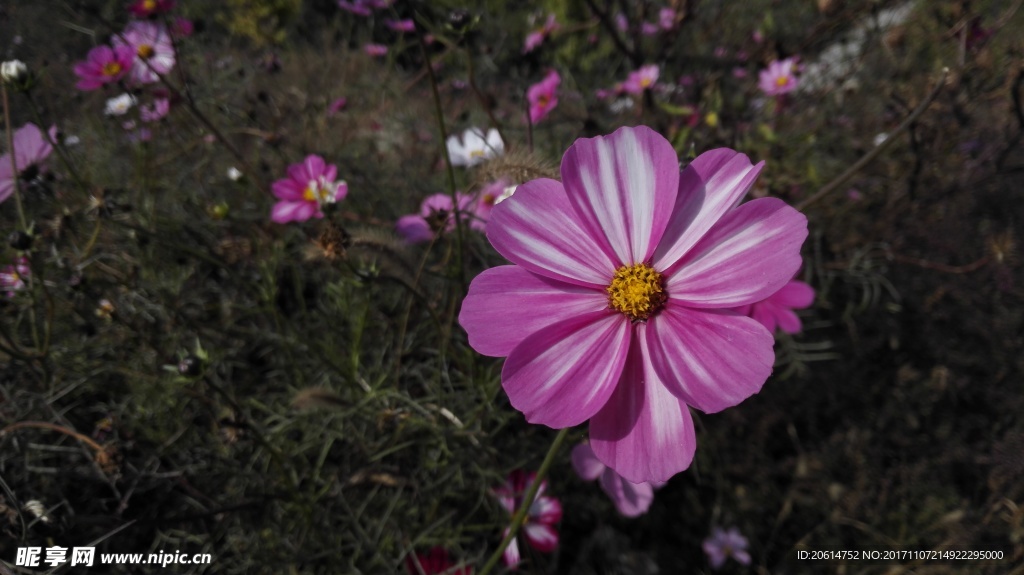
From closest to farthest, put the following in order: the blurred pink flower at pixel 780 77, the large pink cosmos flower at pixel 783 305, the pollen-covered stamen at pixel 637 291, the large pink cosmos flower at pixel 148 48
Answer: the pollen-covered stamen at pixel 637 291, the large pink cosmos flower at pixel 783 305, the large pink cosmos flower at pixel 148 48, the blurred pink flower at pixel 780 77

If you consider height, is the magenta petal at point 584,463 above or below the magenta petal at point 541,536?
above

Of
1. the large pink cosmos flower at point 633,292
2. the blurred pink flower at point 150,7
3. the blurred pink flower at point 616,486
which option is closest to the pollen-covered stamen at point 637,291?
the large pink cosmos flower at point 633,292

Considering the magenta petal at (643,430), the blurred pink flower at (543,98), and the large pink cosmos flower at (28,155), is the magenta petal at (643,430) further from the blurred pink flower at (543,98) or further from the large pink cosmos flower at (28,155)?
the large pink cosmos flower at (28,155)

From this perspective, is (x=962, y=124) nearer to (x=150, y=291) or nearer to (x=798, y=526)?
(x=798, y=526)

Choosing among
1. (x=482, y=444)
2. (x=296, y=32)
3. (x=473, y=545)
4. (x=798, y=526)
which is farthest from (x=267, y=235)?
(x=296, y=32)

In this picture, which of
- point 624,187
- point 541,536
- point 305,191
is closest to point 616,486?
point 541,536
